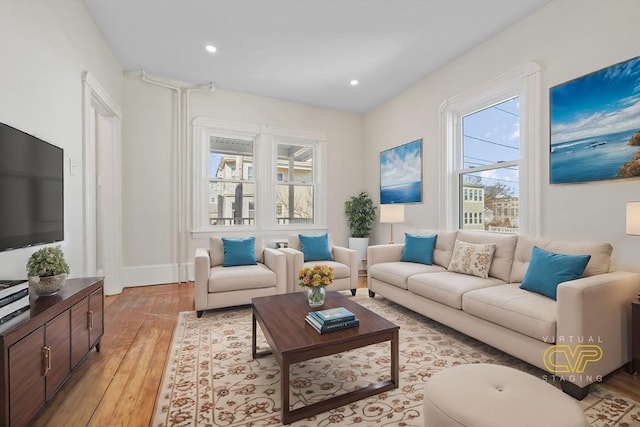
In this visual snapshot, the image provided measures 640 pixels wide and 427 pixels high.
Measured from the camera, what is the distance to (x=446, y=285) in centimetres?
265

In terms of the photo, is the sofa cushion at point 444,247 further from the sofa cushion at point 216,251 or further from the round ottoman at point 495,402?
the sofa cushion at point 216,251

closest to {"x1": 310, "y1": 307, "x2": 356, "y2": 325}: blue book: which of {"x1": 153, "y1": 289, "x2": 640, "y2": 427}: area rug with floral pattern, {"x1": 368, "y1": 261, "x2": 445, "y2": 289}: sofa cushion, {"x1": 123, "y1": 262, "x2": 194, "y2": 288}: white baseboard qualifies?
{"x1": 153, "y1": 289, "x2": 640, "y2": 427}: area rug with floral pattern

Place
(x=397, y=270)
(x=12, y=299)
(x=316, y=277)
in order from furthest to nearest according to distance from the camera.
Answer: (x=397, y=270) → (x=316, y=277) → (x=12, y=299)

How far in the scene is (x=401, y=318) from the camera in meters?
3.10

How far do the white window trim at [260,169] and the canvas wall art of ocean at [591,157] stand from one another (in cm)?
352

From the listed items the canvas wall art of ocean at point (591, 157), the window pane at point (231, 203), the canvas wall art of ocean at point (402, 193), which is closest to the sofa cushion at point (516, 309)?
the canvas wall art of ocean at point (591, 157)

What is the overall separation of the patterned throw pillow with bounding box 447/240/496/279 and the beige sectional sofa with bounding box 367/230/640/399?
0.07 metres

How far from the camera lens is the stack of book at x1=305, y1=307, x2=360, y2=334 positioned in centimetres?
181

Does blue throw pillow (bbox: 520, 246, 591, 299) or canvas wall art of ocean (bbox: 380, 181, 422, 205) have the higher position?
canvas wall art of ocean (bbox: 380, 181, 422, 205)

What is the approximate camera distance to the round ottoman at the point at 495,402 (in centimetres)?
104

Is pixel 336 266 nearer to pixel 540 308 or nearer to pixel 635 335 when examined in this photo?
pixel 540 308

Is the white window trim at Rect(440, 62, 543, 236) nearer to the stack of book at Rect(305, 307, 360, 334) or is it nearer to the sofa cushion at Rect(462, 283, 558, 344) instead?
the sofa cushion at Rect(462, 283, 558, 344)

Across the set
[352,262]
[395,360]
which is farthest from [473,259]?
[395,360]

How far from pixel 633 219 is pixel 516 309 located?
3.06 ft
